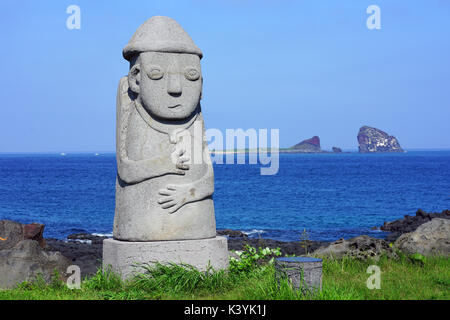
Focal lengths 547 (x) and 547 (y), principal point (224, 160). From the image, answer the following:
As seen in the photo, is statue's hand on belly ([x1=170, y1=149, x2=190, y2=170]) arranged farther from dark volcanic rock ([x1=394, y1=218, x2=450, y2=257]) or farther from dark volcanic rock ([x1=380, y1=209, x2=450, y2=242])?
dark volcanic rock ([x1=380, y1=209, x2=450, y2=242])

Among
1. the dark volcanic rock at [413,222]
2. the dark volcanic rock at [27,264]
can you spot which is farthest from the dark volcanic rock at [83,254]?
the dark volcanic rock at [413,222]

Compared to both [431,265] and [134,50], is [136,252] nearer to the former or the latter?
[134,50]

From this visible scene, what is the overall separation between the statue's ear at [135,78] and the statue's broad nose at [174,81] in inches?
17.4

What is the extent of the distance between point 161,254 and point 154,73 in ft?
8.16

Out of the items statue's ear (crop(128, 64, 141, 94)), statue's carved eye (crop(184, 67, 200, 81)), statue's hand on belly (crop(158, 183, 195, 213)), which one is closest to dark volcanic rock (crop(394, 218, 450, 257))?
statue's hand on belly (crop(158, 183, 195, 213))

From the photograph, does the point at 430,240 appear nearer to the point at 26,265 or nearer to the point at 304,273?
the point at 304,273

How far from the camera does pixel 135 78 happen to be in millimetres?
7812

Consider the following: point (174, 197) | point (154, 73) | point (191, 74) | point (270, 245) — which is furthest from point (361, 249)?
point (270, 245)

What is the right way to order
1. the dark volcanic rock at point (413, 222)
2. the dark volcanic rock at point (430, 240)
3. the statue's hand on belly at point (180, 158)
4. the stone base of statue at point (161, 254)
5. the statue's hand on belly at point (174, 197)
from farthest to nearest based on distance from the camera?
1. the dark volcanic rock at point (413, 222)
2. the dark volcanic rock at point (430, 240)
3. the statue's hand on belly at point (180, 158)
4. the statue's hand on belly at point (174, 197)
5. the stone base of statue at point (161, 254)

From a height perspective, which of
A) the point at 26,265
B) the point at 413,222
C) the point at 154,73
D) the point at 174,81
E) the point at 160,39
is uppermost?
the point at 160,39

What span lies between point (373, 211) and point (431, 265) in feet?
91.2

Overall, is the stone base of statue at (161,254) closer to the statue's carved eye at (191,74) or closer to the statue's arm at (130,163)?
the statue's arm at (130,163)

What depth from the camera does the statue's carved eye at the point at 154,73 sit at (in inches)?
298
